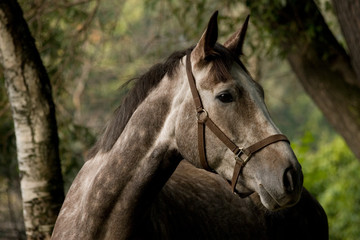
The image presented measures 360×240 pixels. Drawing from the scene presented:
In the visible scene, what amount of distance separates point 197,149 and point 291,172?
57cm

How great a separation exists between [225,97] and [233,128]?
0.19m

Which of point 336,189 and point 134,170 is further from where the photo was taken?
point 336,189

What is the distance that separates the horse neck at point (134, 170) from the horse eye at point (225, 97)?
0.90 ft

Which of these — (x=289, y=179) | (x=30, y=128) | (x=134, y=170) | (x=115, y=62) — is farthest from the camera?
(x=115, y=62)

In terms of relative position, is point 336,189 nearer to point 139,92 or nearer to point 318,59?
point 318,59

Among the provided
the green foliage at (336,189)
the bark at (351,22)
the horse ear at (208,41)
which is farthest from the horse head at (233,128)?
the green foliage at (336,189)

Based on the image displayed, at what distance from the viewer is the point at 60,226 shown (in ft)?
11.7

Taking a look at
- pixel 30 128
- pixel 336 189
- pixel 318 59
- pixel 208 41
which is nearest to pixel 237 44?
pixel 208 41

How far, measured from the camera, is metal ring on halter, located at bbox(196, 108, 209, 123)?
3.15 meters

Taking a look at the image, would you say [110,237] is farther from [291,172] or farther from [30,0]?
[30,0]

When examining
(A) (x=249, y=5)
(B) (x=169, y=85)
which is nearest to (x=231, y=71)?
(B) (x=169, y=85)

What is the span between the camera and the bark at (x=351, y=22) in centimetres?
523

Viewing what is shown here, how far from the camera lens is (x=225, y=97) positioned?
10.3 feet

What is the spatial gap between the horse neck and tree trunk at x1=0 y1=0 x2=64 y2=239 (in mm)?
1258
